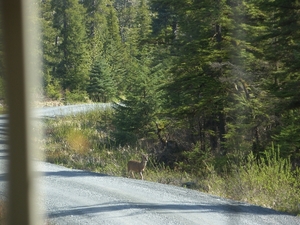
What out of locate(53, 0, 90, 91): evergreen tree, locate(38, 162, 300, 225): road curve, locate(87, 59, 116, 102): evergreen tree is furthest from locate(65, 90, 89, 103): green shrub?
locate(38, 162, 300, 225): road curve

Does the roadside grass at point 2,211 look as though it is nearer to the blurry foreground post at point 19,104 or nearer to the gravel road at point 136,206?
the gravel road at point 136,206

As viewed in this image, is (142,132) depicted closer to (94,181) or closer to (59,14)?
(94,181)

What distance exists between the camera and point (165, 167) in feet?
54.3

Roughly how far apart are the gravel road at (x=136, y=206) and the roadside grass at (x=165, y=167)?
1.83 ft

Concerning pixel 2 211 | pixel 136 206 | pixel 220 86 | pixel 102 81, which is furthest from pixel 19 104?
pixel 102 81

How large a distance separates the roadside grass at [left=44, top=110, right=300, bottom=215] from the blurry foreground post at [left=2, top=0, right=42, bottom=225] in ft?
14.1

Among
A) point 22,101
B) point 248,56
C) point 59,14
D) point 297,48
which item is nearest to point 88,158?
point 248,56

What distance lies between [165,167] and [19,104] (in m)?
11.0

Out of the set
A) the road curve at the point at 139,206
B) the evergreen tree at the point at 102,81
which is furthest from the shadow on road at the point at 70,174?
the evergreen tree at the point at 102,81

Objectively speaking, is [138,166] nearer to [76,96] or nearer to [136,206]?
[136,206]

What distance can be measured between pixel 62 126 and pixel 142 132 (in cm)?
361

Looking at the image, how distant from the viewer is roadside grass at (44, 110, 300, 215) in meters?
9.32

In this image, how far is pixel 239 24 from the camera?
619 inches

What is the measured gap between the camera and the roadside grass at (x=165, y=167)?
367 inches
